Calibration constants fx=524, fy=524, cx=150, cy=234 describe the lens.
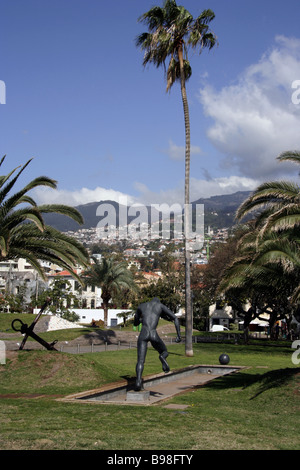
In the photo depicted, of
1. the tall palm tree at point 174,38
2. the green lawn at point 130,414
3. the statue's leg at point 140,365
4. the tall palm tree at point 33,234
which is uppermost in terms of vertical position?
the tall palm tree at point 174,38

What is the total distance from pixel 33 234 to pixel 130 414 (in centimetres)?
784

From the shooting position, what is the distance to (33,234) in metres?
15.7

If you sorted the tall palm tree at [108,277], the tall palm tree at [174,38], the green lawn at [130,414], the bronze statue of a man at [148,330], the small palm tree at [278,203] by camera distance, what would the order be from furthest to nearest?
the tall palm tree at [108,277] → the tall palm tree at [174,38] → the small palm tree at [278,203] → the bronze statue of a man at [148,330] → the green lawn at [130,414]

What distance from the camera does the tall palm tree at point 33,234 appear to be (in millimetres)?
14805

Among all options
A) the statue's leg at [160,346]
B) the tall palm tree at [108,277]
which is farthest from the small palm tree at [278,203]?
the tall palm tree at [108,277]

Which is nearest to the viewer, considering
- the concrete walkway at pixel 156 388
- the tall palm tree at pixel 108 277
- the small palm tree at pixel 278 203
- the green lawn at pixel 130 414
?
the green lawn at pixel 130 414

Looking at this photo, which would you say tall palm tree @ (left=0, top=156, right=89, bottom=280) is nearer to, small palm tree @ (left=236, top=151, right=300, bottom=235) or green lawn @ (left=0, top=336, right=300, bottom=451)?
green lawn @ (left=0, top=336, right=300, bottom=451)

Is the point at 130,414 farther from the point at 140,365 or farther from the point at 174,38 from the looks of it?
the point at 174,38

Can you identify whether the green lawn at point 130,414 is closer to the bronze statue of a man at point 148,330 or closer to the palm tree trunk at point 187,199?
the bronze statue of a man at point 148,330

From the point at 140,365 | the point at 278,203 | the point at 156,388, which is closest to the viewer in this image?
the point at 140,365

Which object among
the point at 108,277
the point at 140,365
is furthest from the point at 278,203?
the point at 108,277

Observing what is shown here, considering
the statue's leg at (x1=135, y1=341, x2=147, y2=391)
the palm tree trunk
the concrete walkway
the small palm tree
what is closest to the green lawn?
the concrete walkway

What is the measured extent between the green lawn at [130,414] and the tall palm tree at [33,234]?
2.87m
